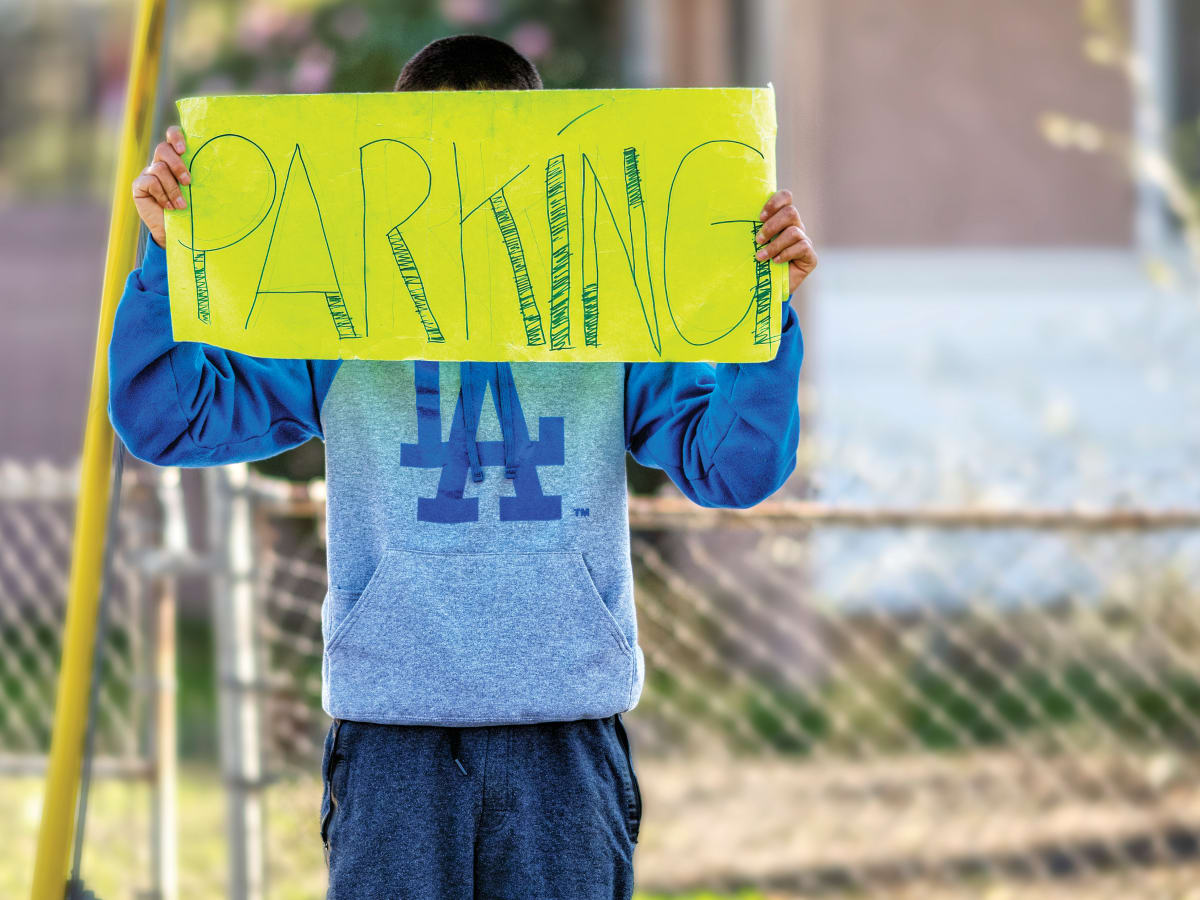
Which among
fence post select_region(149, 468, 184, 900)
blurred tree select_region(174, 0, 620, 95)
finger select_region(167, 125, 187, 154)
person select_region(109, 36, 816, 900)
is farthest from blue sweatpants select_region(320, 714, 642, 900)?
blurred tree select_region(174, 0, 620, 95)

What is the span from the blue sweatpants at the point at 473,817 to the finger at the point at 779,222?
604mm

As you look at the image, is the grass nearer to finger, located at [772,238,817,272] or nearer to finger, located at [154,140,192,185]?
finger, located at [154,140,192,185]

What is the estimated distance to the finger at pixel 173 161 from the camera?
155 centimetres

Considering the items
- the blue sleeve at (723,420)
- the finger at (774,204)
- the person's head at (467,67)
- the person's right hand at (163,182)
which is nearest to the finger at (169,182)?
the person's right hand at (163,182)

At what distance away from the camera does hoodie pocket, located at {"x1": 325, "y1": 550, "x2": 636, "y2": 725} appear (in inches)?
59.5

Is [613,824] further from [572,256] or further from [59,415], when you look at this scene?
[59,415]

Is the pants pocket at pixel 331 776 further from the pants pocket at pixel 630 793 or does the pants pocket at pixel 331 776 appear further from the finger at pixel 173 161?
the finger at pixel 173 161

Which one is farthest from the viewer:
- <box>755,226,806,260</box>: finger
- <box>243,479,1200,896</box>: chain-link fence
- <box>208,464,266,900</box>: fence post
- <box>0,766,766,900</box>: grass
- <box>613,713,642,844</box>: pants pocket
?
<box>243,479,1200,896</box>: chain-link fence

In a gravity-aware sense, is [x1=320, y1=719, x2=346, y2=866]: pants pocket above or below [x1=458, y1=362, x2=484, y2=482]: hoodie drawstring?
below

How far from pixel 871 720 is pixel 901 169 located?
221 cm

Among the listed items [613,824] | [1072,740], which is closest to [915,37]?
[1072,740]

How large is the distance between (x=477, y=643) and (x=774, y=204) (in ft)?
1.97

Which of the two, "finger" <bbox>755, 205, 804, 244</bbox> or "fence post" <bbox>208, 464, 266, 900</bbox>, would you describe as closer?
"finger" <bbox>755, 205, 804, 244</bbox>

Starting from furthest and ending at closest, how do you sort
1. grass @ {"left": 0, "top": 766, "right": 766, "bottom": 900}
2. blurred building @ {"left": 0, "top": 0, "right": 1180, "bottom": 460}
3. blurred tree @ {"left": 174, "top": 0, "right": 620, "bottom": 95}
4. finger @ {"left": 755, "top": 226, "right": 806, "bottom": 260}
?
blurred building @ {"left": 0, "top": 0, "right": 1180, "bottom": 460}, blurred tree @ {"left": 174, "top": 0, "right": 620, "bottom": 95}, grass @ {"left": 0, "top": 766, "right": 766, "bottom": 900}, finger @ {"left": 755, "top": 226, "right": 806, "bottom": 260}
